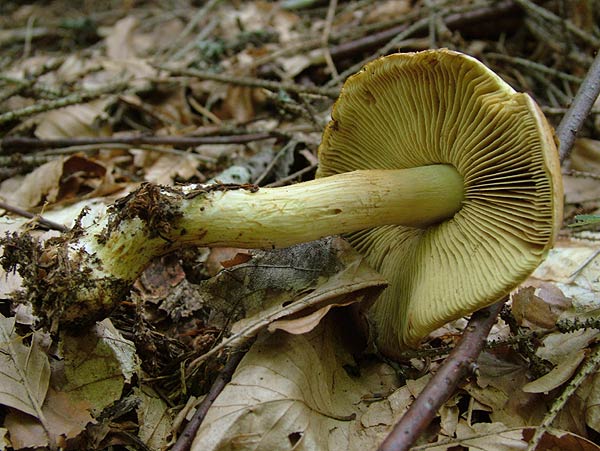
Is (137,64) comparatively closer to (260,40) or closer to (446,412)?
(260,40)

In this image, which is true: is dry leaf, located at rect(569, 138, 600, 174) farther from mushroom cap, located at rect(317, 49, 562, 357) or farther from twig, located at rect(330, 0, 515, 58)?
mushroom cap, located at rect(317, 49, 562, 357)

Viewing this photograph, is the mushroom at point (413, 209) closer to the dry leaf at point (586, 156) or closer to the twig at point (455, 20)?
the dry leaf at point (586, 156)

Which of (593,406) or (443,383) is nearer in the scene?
(443,383)

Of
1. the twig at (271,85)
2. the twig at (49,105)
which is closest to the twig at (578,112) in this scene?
the twig at (271,85)

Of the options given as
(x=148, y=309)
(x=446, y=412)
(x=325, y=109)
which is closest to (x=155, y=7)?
(x=325, y=109)

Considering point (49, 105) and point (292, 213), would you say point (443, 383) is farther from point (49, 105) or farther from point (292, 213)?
point (49, 105)

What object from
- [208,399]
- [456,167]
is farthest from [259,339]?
[456,167]
